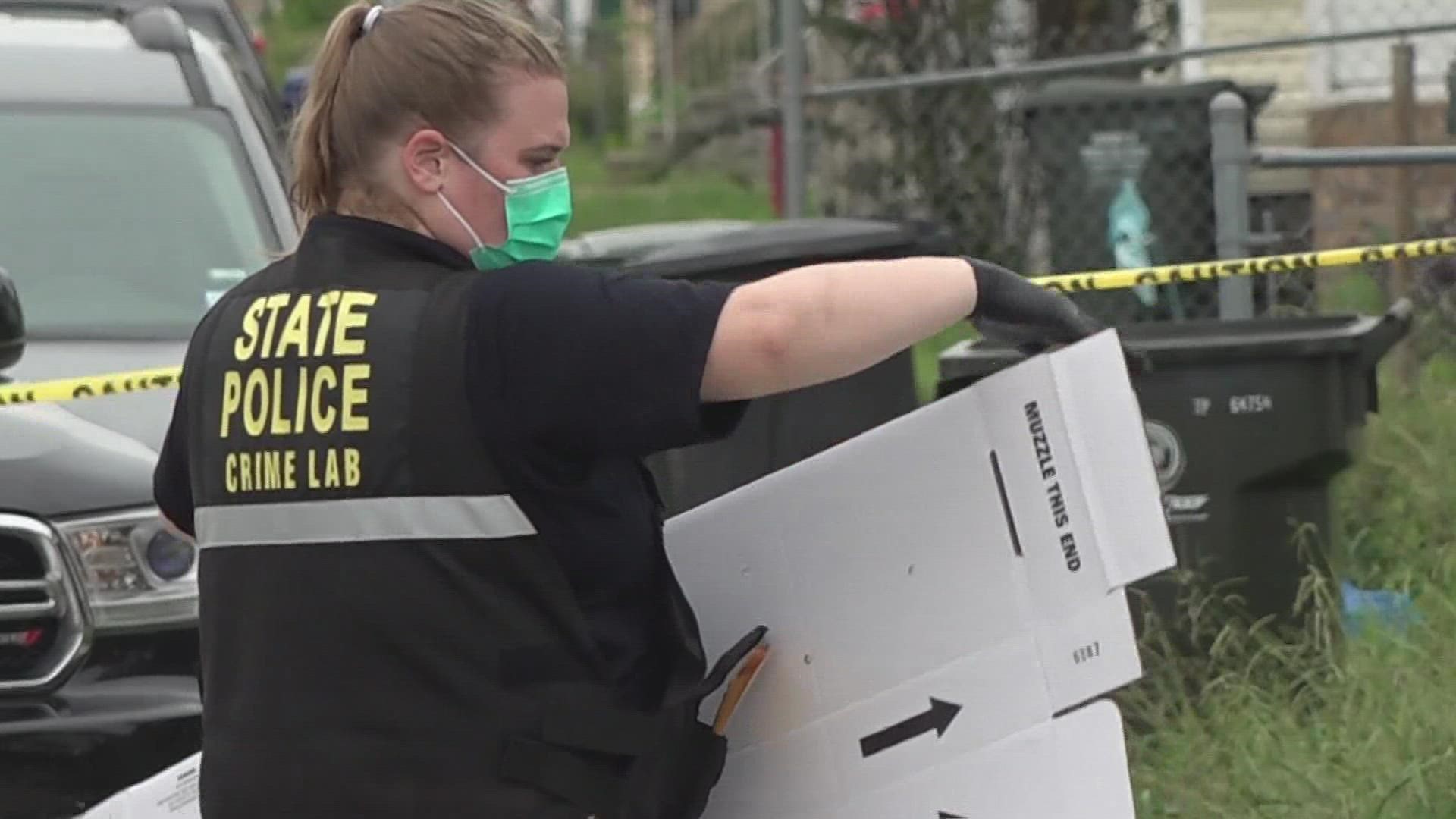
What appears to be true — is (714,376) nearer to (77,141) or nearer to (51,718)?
(51,718)

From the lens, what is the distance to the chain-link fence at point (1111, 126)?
851 cm

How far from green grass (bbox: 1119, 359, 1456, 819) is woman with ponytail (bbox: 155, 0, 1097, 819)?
182cm

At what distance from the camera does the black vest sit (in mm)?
2449

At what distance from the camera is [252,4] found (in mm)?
35875

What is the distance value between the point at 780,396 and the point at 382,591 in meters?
2.36

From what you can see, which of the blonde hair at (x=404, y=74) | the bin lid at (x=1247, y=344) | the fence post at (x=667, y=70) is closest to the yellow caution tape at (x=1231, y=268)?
the bin lid at (x=1247, y=344)

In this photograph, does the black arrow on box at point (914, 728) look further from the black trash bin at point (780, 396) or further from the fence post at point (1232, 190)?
the fence post at point (1232, 190)

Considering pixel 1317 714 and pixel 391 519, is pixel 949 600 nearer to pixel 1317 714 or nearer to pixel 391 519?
pixel 391 519

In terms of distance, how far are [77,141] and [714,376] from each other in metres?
3.54

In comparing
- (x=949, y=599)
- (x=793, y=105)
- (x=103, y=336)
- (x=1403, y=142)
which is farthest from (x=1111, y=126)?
(x=949, y=599)

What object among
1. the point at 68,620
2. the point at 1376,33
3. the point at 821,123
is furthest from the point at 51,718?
the point at 821,123

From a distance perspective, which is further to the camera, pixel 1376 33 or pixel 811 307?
pixel 1376 33

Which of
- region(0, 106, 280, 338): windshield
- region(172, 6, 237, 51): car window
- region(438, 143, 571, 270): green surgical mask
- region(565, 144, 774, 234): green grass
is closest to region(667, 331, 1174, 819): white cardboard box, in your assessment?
region(438, 143, 571, 270): green surgical mask

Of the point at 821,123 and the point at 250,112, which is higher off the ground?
the point at 250,112
